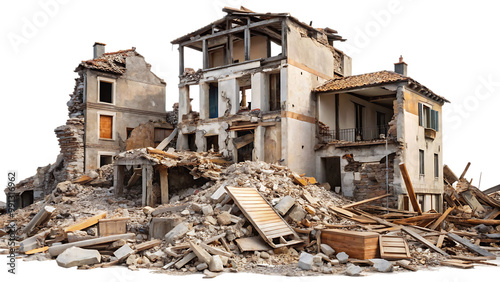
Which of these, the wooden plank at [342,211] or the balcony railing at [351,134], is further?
the balcony railing at [351,134]

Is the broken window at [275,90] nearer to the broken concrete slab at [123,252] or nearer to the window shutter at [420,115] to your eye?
the window shutter at [420,115]

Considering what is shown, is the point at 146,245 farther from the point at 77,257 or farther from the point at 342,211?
the point at 342,211

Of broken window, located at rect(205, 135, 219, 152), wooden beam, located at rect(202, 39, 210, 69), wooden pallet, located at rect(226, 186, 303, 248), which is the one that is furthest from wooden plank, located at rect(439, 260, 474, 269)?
wooden beam, located at rect(202, 39, 210, 69)

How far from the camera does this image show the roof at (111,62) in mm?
27734

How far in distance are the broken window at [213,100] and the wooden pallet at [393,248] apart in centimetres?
1460

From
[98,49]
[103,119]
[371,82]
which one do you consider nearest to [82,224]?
[103,119]

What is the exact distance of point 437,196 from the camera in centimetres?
2536

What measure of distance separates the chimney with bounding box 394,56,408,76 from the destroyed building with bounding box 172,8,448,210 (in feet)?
0.23

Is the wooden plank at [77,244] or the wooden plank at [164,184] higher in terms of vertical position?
the wooden plank at [164,184]

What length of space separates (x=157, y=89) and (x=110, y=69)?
3.75 m

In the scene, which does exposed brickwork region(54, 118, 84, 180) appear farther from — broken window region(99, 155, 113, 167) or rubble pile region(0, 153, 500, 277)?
rubble pile region(0, 153, 500, 277)

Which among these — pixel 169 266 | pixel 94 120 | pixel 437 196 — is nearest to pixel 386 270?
pixel 169 266

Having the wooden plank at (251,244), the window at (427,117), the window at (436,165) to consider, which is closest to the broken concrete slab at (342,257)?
the wooden plank at (251,244)

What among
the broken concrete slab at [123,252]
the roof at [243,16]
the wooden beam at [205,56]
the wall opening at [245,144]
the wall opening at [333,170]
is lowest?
the broken concrete slab at [123,252]
